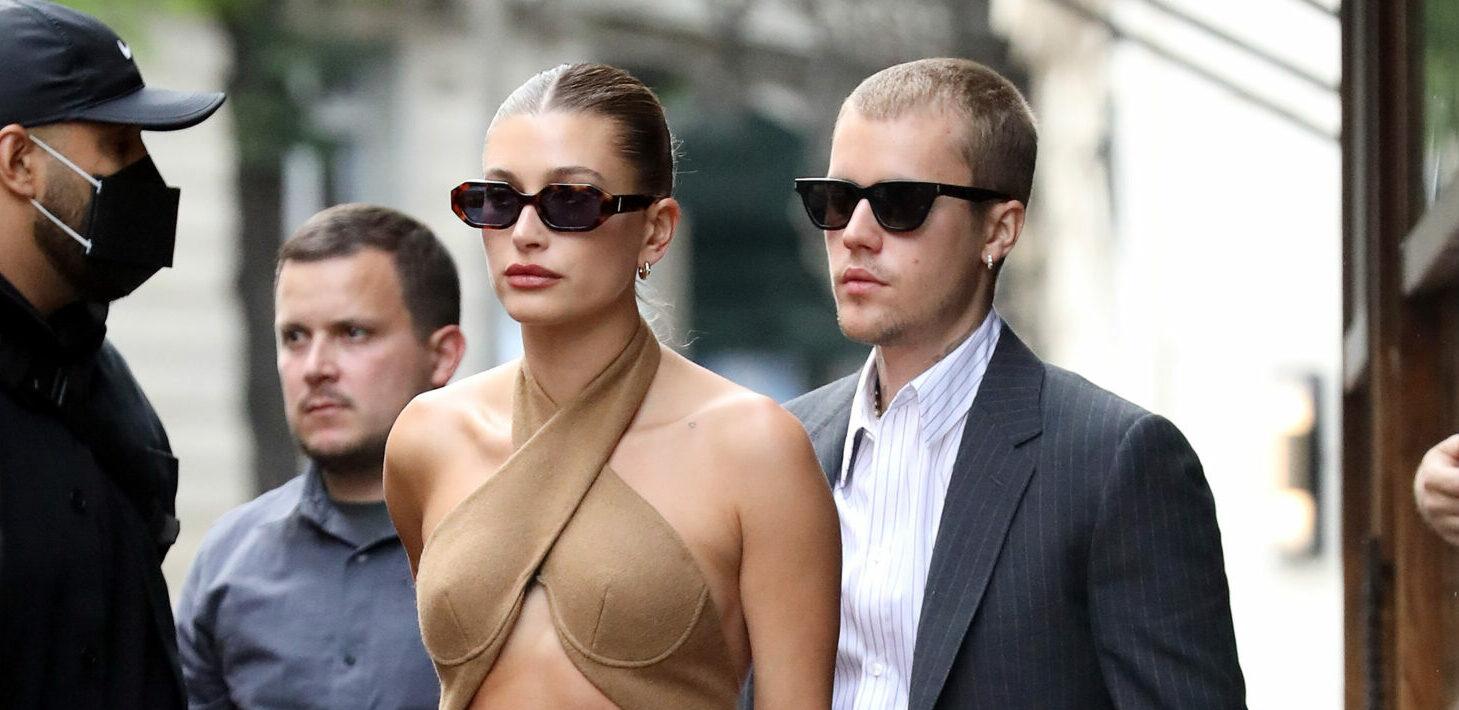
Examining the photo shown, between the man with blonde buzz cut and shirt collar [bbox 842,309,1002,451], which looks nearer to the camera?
the man with blonde buzz cut

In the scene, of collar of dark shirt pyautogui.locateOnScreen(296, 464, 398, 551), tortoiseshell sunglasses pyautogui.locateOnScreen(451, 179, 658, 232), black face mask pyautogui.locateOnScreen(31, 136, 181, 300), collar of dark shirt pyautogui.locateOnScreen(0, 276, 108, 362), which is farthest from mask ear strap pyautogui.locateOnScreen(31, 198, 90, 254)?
collar of dark shirt pyautogui.locateOnScreen(296, 464, 398, 551)

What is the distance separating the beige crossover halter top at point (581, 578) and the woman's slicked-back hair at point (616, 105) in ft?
1.24

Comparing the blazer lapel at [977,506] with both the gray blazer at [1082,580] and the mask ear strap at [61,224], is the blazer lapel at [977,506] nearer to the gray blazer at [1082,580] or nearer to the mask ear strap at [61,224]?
the gray blazer at [1082,580]

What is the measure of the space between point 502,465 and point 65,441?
36.7 inches

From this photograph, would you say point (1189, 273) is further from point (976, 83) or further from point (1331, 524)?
point (976, 83)

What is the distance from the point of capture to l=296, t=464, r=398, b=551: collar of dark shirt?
4977 mm

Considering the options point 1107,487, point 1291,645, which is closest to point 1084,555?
point 1107,487

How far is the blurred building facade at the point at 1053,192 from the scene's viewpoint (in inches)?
539

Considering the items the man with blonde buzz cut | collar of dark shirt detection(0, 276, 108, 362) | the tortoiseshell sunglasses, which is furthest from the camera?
collar of dark shirt detection(0, 276, 108, 362)

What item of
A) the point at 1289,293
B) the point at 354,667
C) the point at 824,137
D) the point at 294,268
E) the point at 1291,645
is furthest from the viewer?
the point at 1289,293

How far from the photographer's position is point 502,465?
3.59m

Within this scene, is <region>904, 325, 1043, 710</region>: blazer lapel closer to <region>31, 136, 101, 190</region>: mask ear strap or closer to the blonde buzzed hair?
the blonde buzzed hair

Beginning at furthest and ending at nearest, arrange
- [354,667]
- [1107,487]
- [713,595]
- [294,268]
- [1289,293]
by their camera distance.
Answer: [1289,293]
[294,268]
[354,667]
[1107,487]
[713,595]

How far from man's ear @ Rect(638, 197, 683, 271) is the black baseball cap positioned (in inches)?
37.3
